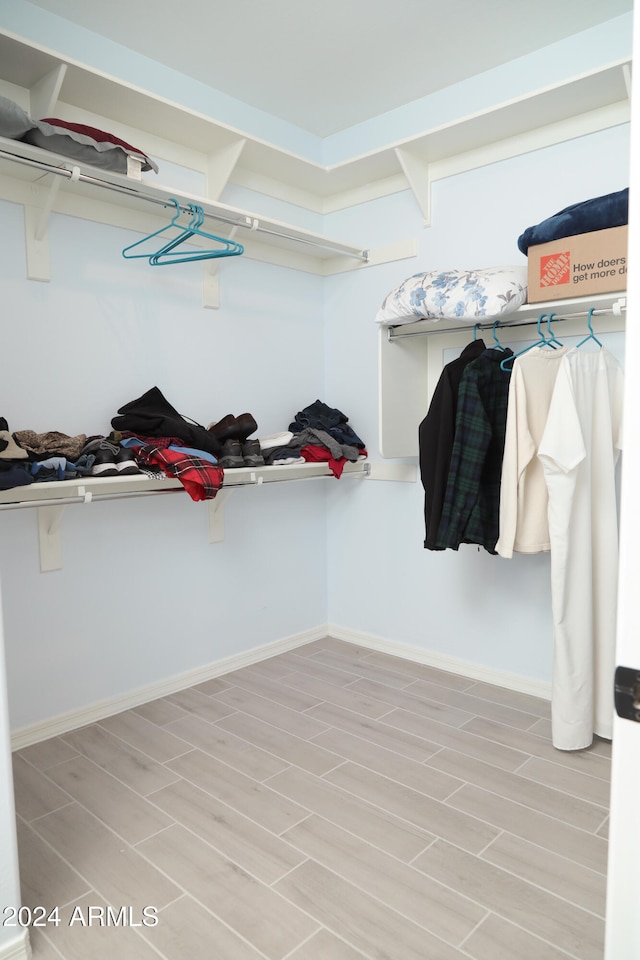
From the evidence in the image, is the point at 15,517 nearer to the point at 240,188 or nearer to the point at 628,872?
the point at 240,188

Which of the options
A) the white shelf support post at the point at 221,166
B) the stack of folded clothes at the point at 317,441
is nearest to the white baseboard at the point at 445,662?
the stack of folded clothes at the point at 317,441

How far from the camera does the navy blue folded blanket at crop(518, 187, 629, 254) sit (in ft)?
6.95

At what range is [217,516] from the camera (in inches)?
120

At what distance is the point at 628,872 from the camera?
2.49 feet

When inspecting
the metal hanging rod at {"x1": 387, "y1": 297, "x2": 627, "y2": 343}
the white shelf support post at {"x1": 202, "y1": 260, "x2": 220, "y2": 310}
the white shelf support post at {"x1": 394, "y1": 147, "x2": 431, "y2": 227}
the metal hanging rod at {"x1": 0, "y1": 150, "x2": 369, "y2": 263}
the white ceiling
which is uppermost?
the white ceiling

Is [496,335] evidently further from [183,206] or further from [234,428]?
[183,206]

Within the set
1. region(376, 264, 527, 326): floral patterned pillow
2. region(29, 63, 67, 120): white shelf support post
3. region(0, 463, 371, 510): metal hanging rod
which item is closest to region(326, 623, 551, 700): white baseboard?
region(0, 463, 371, 510): metal hanging rod

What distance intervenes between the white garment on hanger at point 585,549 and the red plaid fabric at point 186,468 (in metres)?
1.15

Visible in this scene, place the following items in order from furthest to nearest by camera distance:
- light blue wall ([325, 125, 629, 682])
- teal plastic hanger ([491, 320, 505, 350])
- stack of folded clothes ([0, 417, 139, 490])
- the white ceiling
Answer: light blue wall ([325, 125, 629, 682]) < teal plastic hanger ([491, 320, 505, 350]) < the white ceiling < stack of folded clothes ([0, 417, 139, 490])

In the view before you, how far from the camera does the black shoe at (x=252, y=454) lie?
2.70 m

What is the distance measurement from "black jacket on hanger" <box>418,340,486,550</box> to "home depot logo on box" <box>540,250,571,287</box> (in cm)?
38

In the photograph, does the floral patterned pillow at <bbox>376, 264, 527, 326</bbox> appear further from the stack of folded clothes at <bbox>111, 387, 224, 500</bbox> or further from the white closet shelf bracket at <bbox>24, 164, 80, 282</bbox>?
the white closet shelf bracket at <bbox>24, 164, 80, 282</bbox>

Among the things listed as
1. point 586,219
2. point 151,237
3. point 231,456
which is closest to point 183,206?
point 151,237

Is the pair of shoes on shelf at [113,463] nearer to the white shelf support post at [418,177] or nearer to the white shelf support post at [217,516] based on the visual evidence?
the white shelf support post at [217,516]
